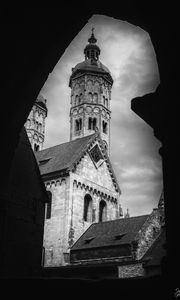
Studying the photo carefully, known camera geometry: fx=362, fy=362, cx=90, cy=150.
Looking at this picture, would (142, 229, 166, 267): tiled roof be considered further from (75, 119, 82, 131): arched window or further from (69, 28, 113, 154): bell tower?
(75, 119, 82, 131): arched window

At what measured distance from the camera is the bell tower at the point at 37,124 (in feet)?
197

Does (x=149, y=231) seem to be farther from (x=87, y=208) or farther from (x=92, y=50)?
(x=92, y=50)

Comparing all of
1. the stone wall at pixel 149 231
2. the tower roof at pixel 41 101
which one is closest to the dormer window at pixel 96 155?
the stone wall at pixel 149 231

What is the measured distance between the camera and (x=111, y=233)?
31.6m

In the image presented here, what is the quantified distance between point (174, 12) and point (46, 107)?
6155 centimetres

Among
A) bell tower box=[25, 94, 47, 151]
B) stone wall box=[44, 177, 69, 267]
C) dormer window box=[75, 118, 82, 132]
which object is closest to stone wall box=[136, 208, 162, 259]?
stone wall box=[44, 177, 69, 267]

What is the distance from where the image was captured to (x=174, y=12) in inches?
185

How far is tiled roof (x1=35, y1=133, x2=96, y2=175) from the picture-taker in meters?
36.3

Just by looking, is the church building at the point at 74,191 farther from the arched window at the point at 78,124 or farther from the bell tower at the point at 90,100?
the bell tower at the point at 90,100

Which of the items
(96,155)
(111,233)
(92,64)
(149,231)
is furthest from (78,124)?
(149,231)

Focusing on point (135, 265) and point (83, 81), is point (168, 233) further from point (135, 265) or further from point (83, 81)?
point (83, 81)

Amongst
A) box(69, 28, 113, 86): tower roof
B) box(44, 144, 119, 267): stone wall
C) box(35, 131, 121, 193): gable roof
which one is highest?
box(69, 28, 113, 86): tower roof

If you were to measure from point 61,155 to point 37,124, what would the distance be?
77.5 feet

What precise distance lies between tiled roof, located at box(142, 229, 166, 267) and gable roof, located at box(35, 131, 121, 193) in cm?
1128
